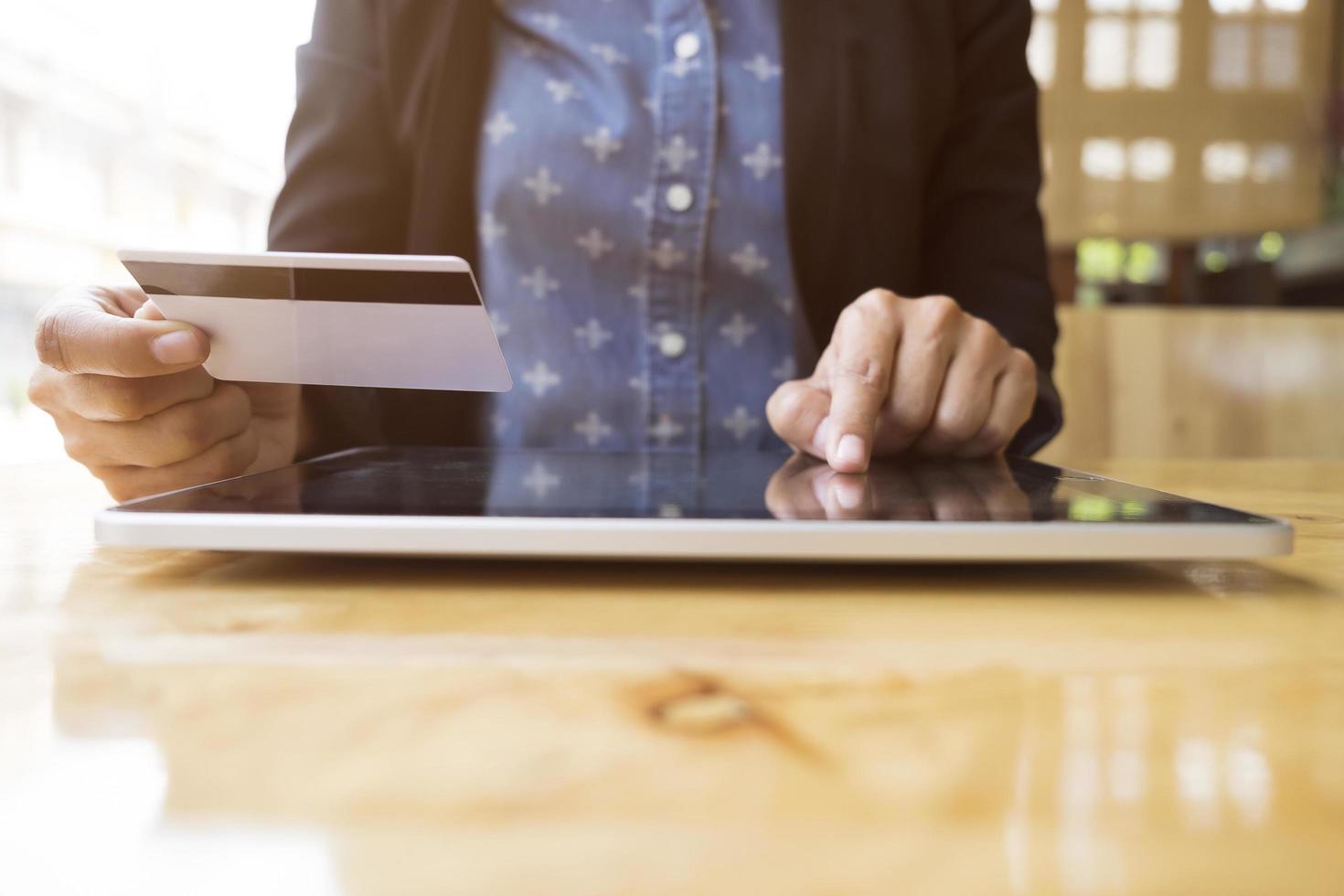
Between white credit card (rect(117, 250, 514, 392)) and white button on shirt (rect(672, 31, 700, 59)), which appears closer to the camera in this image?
white credit card (rect(117, 250, 514, 392))

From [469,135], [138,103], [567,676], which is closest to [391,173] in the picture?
[469,135]

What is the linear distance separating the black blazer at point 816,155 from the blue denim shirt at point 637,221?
28mm

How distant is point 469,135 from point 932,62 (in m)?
0.41

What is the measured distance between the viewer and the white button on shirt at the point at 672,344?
776mm

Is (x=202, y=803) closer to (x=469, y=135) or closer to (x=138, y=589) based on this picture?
(x=138, y=589)

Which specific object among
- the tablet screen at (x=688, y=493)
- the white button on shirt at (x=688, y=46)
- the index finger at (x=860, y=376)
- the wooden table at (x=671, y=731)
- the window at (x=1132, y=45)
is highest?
the window at (x=1132, y=45)

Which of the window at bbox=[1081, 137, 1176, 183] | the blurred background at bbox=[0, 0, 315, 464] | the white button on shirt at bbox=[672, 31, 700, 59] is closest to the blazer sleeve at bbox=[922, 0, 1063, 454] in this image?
the white button on shirt at bbox=[672, 31, 700, 59]

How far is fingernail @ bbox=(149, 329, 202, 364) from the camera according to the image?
0.38 m

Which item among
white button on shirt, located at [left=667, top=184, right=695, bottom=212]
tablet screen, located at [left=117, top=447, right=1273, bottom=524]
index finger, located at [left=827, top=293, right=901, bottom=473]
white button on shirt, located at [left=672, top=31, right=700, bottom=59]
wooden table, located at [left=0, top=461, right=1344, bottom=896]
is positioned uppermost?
white button on shirt, located at [left=672, top=31, right=700, bottom=59]

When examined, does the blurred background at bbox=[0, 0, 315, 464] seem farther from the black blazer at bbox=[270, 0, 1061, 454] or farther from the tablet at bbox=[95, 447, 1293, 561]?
the tablet at bbox=[95, 447, 1293, 561]

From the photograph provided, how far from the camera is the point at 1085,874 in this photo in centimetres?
12

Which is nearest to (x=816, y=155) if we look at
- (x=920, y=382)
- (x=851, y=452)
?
(x=920, y=382)

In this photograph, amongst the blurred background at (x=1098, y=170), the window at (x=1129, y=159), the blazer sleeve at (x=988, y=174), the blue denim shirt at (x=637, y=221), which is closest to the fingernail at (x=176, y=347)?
the blue denim shirt at (x=637, y=221)

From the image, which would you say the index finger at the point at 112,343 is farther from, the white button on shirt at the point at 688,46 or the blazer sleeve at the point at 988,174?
the blazer sleeve at the point at 988,174
